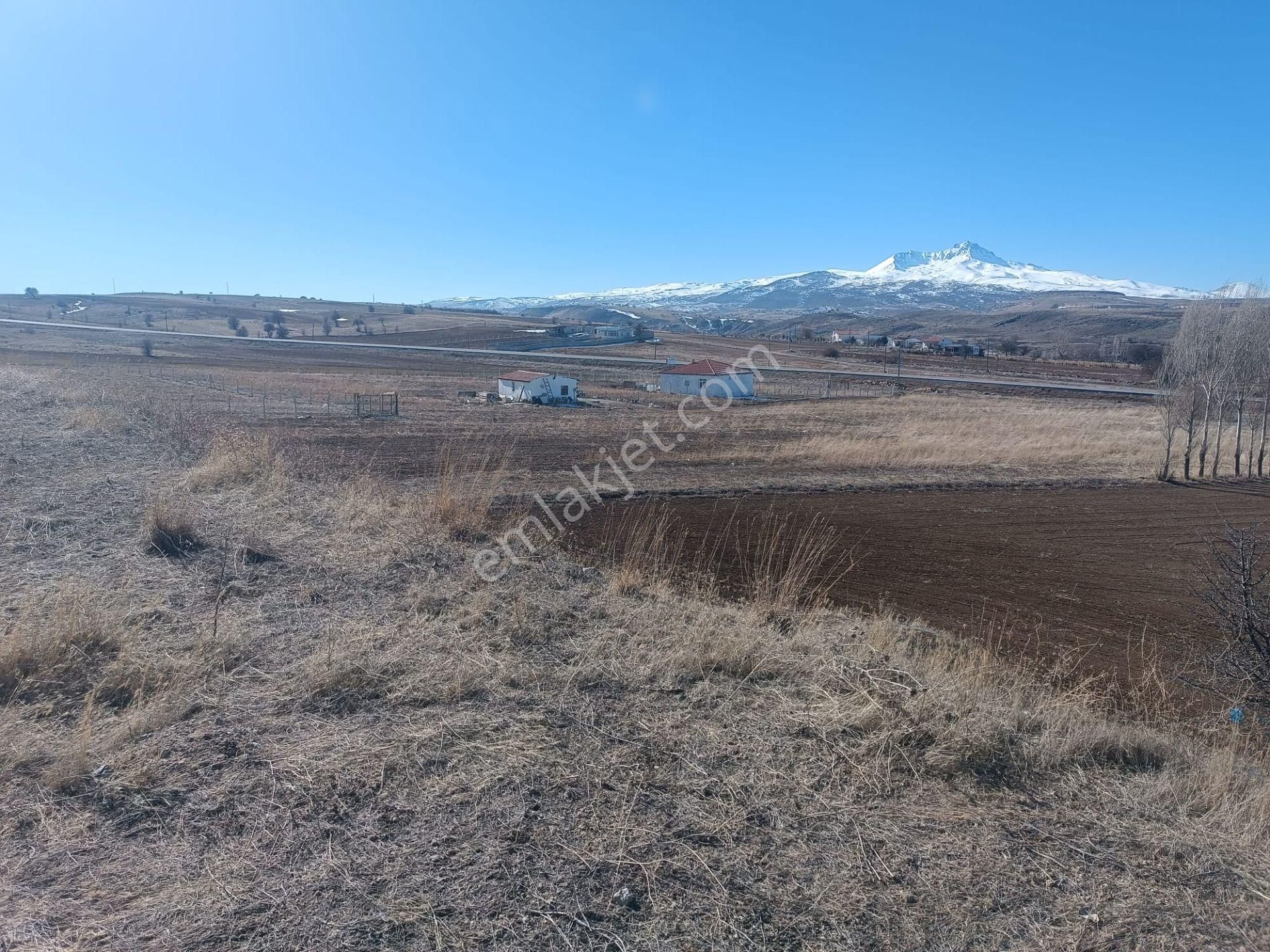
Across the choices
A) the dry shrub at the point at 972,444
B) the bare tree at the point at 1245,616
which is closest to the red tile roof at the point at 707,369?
the dry shrub at the point at 972,444

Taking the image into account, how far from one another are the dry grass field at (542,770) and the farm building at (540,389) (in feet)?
119

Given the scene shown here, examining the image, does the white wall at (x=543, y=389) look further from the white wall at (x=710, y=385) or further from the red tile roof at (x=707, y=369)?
the red tile roof at (x=707, y=369)

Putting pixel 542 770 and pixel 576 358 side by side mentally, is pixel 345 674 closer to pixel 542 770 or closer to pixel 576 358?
pixel 542 770

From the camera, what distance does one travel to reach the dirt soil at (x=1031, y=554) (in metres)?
9.02

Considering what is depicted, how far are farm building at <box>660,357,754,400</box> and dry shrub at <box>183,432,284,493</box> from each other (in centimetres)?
3927

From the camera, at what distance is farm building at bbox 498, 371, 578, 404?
146 ft

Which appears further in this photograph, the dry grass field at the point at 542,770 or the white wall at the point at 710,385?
the white wall at the point at 710,385

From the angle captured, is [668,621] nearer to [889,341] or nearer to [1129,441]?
[1129,441]

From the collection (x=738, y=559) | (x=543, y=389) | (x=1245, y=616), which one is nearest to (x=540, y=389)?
(x=543, y=389)

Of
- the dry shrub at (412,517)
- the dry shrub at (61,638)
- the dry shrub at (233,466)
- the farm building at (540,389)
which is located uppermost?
the farm building at (540,389)

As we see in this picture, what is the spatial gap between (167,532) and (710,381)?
45.7 metres

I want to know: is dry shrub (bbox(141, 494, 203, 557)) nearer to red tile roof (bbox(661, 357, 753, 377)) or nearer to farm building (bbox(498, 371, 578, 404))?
farm building (bbox(498, 371, 578, 404))

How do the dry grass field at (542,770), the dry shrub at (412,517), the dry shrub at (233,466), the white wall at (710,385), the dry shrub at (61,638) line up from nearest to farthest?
1. the dry grass field at (542,770)
2. the dry shrub at (61,638)
3. the dry shrub at (412,517)
4. the dry shrub at (233,466)
5. the white wall at (710,385)

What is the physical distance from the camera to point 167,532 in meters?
7.59
